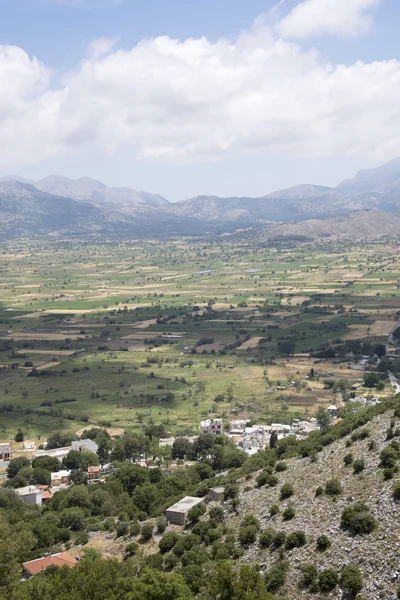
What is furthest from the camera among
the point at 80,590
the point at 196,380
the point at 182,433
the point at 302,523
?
the point at 196,380

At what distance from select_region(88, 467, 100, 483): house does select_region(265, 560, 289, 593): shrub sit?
1247 inches

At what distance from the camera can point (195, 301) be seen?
18762 cm

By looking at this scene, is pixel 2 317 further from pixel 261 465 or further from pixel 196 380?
pixel 261 465

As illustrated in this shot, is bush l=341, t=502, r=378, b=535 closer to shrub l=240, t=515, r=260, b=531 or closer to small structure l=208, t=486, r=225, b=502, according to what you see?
shrub l=240, t=515, r=260, b=531

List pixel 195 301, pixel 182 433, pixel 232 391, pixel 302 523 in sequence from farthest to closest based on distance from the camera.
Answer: pixel 195 301
pixel 232 391
pixel 182 433
pixel 302 523

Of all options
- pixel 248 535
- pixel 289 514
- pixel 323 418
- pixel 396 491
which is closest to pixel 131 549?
pixel 248 535

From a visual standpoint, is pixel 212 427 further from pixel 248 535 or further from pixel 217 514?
pixel 248 535

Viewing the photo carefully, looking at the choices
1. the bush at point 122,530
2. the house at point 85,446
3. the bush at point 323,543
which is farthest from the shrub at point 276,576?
the house at point 85,446

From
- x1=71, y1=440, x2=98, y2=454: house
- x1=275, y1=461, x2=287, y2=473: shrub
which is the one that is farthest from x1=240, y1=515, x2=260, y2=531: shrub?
x1=71, y1=440, x2=98, y2=454: house

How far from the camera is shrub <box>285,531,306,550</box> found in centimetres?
3428

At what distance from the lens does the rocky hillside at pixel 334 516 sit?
100 ft

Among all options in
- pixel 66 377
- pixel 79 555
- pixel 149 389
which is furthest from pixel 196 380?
pixel 79 555

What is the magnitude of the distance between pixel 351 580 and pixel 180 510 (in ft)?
55.4

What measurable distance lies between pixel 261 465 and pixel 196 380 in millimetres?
52206
